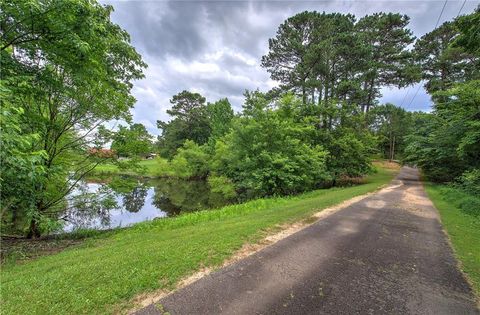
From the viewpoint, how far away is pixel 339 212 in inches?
343

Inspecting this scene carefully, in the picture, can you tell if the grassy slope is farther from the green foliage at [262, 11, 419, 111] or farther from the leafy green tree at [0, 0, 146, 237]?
the green foliage at [262, 11, 419, 111]

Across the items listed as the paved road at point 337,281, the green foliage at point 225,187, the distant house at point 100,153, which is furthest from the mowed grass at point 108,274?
the green foliage at point 225,187

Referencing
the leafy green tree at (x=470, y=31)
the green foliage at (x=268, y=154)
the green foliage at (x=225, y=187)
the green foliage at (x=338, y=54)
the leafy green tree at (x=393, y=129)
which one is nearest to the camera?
the leafy green tree at (x=470, y=31)

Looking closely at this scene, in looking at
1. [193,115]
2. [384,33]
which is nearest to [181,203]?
[384,33]

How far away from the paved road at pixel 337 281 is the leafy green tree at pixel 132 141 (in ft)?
19.6

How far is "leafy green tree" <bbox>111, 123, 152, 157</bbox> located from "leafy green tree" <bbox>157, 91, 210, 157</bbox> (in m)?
42.7

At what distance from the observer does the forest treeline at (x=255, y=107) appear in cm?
512

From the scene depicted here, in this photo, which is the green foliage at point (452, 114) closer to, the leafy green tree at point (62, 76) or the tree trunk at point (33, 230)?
the leafy green tree at point (62, 76)

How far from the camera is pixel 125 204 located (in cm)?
1798

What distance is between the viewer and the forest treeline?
5121 mm

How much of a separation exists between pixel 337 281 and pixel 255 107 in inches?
528

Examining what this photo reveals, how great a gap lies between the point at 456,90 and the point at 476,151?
13.8 feet

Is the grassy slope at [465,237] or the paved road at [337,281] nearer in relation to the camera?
the paved road at [337,281]

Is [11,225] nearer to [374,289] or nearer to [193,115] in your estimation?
[374,289]
